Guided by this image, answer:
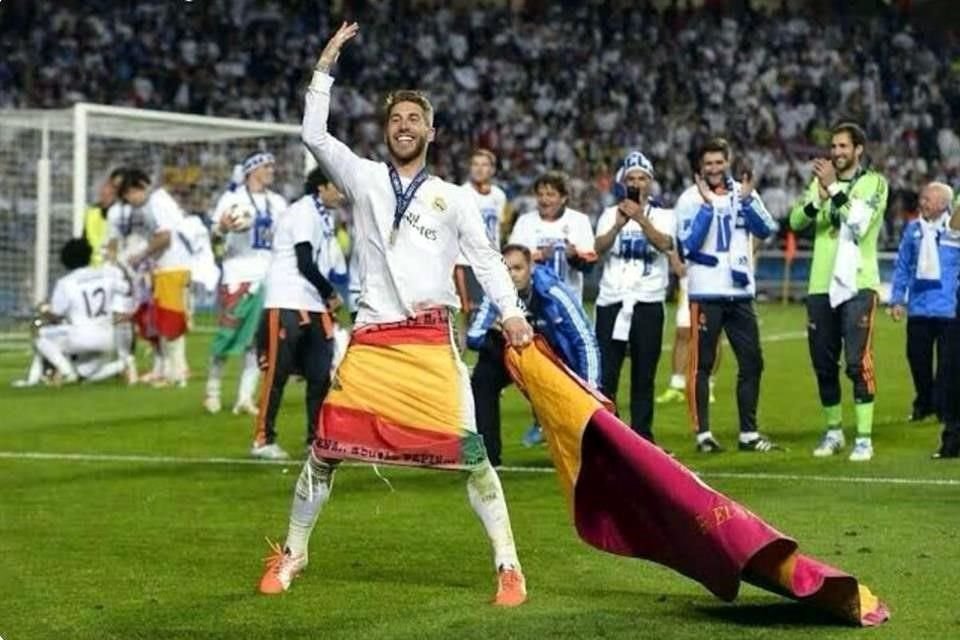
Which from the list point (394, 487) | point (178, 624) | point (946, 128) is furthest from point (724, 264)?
point (946, 128)

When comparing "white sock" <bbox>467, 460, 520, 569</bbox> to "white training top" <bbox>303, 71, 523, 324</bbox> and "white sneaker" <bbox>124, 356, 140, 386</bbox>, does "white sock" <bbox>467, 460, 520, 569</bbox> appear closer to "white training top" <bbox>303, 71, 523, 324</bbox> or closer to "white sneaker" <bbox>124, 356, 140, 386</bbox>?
"white training top" <bbox>303, 71, 523, 324</bbox>

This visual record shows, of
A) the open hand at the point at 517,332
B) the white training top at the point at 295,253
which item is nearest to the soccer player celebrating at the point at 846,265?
the white training top at the point at 295,253

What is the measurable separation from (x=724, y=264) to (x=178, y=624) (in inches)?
307

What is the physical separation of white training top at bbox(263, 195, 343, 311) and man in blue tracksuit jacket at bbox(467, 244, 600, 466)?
4.51 ft

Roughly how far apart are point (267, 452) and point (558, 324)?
2.60 meters

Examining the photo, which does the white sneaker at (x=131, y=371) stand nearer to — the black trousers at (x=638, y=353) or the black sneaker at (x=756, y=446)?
the black trousers at (x=638, y=353)

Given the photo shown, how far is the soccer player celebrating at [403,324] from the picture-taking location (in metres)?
9.96

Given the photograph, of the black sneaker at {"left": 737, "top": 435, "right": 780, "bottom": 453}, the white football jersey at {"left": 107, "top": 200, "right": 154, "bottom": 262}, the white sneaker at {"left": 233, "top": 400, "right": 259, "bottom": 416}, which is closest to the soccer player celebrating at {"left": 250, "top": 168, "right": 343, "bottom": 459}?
the black sneaker at {"left": 737, "top": 435, "right": 780, "bottom": 453}

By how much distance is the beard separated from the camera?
396 inches

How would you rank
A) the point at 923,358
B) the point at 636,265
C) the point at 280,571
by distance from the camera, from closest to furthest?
the point at 280,571
the point at 636,265
the point at 923,358

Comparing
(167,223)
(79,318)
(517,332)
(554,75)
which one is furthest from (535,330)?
(554,75)

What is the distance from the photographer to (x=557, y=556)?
1137 cm

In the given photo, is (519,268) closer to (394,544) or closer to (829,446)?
(829,446)

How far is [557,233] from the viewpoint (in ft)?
56.4
